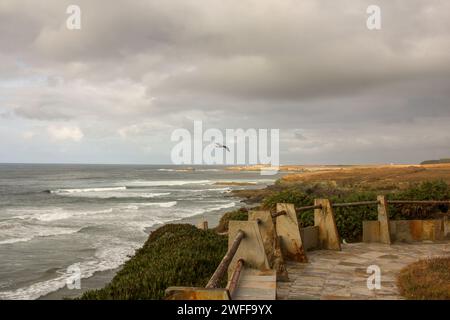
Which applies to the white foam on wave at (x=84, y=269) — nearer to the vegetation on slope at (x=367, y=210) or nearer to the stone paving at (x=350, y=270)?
the vegetation on slope at (x=367, y=210)

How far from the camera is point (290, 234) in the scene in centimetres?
832

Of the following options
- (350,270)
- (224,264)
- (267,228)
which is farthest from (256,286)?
(350,270)

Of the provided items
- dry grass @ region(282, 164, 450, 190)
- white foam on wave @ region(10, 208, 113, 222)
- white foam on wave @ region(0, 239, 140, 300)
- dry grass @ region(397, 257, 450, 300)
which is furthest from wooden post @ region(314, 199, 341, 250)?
white foam on wave @ region(10, 208, 113, 222)

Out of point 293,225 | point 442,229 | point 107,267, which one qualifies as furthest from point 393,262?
point 107,267

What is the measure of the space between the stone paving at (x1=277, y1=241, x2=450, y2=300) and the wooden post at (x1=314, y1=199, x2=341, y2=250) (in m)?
0.25

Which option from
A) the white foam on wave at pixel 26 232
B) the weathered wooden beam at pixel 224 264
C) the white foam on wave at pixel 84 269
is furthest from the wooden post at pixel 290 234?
the white foam on wave at pixel 26 232

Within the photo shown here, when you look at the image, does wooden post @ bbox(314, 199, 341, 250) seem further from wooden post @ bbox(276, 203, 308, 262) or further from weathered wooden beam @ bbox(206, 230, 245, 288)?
weathered wooden beam @ bbox(206, 230, 245, 288)

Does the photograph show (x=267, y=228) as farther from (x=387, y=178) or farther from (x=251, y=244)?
(x=387, y=178)

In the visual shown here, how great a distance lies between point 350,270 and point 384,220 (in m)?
3.47
